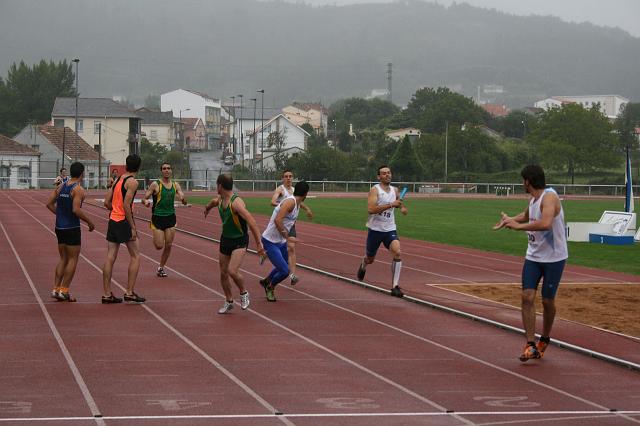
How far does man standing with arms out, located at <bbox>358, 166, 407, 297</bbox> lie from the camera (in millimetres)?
16312

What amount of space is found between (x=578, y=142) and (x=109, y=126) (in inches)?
1704

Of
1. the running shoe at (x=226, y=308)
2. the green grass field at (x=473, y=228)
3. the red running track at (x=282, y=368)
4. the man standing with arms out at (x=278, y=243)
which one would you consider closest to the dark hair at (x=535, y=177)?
the red running track at (x=282, y=368)

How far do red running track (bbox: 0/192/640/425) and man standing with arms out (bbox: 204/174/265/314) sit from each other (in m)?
0.49

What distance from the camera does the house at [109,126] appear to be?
343 ft

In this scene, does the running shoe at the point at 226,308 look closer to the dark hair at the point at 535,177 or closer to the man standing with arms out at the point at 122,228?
the man standing with arms out at the point at 122,228

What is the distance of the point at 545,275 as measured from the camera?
11.0m

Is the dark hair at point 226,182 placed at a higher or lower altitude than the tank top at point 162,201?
higher

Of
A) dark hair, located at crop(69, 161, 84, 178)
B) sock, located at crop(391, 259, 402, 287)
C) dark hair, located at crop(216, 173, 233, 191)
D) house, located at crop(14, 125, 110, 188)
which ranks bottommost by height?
sock, located at crop(391, 259, 402, 287)

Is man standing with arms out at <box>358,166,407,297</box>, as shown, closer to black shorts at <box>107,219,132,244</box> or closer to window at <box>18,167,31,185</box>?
black shorts at <box>107,219,132,244</box>

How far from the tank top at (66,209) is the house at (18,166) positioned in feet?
218

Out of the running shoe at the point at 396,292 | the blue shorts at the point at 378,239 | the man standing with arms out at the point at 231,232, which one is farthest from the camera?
the blue shorts at the point at 378,239

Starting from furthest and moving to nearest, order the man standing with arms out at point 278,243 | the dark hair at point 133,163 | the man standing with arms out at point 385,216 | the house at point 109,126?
the house at point 109,126 < the man standing with arms out at point 385,216 < the man standing with arms out at point 278,243 < the dark hair at point 133,163

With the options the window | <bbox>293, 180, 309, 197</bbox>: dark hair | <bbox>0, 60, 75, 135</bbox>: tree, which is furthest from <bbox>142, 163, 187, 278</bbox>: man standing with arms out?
<bbox>0, 60, 75, 135</bbox>: tree

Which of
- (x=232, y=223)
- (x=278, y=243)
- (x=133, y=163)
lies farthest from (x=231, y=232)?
(x=133, y=163)
